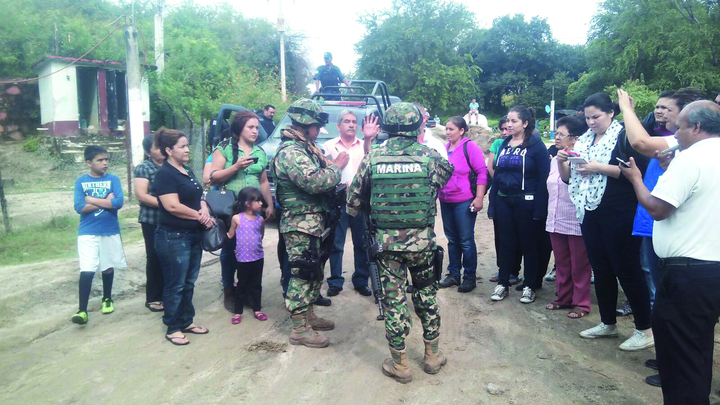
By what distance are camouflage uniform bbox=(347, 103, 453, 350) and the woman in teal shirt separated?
1.45m

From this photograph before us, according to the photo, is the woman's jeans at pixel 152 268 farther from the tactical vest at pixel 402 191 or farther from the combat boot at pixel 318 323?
the tactical vest at pixel 402 191

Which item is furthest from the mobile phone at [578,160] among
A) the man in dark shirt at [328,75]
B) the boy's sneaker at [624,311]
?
the man in dark shirt at [328,75]

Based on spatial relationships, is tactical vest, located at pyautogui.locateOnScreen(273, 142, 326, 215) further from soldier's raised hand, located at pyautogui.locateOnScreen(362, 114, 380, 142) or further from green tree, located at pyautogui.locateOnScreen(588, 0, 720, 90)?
green tree, located at pyautogui.locateOnScreen(588, 0, 720, 90)

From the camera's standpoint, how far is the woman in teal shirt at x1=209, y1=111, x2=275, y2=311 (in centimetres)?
483

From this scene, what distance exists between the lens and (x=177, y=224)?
14.2 feet

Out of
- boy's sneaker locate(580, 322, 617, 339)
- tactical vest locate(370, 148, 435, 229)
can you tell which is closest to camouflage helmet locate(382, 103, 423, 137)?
tactical vest locate(370, 148, 435, 229)

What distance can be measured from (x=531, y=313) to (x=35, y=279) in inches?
212

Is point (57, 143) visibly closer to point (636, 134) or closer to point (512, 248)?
point (512, 248)

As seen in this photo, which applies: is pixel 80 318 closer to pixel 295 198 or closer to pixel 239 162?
pixel 239 162

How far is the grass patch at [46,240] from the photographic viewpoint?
22.4ft

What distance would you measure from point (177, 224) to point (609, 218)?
11.7ft

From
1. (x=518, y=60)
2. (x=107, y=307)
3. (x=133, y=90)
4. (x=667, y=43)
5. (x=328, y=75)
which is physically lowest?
(x=107, y=307)

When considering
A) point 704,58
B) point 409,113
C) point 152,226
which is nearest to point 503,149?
point 409,113

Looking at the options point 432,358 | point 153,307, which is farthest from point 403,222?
point 153,307
